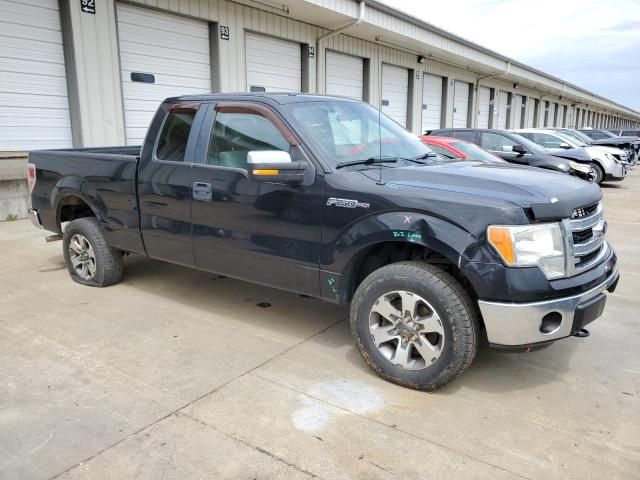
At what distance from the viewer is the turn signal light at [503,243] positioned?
2.92 metres

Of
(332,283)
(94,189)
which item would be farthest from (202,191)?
(94,189)

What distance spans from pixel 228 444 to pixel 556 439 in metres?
1.76

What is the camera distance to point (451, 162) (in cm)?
409

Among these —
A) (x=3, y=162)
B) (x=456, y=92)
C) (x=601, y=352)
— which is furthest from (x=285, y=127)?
(x=456, y=92)

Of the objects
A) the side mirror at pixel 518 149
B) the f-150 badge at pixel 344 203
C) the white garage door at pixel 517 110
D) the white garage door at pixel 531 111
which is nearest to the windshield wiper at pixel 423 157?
Answer: the f-150 badge at pixel 344 203

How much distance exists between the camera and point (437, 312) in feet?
10.2

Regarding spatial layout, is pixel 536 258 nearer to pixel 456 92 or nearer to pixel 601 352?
pixel 601 352

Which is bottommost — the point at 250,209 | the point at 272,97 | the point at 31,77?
the point at 250,209

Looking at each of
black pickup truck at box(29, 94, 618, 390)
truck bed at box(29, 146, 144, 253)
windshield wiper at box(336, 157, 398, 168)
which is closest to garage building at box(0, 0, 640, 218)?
truck bed at box(29, 146, 144, 253)

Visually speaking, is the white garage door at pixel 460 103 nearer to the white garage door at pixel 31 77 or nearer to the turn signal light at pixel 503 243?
the white garage door at pixel 31 77

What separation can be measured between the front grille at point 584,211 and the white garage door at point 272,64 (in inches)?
419

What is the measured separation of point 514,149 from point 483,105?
16.0 m

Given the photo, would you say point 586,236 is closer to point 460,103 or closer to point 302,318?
point 302,318

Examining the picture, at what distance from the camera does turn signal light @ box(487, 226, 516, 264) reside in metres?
2.92
